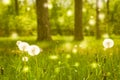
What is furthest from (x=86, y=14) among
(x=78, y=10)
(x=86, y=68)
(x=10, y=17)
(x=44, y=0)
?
(x=86, y=68)

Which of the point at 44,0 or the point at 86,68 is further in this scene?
the point at 44,0

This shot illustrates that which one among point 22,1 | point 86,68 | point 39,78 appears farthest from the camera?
point 22,1

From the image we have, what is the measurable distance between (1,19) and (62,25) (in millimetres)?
9342

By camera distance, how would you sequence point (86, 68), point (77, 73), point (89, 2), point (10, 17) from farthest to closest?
1. point (89, 2)
2. point (10, 17)
3. point (86, 68)
4. point (77, 73)

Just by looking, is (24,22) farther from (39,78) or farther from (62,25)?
(39,78)

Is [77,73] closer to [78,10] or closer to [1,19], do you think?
[78,10]

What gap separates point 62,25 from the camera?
141 feet

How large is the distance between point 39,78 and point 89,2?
39.1 metres

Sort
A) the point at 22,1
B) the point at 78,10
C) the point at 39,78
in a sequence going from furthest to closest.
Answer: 1. the point at 22,1
2. the point at 78,10
3. the point at 39,78

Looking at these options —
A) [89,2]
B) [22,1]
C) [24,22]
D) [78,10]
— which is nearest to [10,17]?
[24,22]

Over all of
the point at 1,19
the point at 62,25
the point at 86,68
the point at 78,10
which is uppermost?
the point at 86,68

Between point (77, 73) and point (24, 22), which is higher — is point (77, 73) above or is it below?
above

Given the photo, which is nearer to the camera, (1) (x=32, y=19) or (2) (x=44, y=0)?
(2) (x=44, y=0)

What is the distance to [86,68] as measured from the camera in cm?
496
